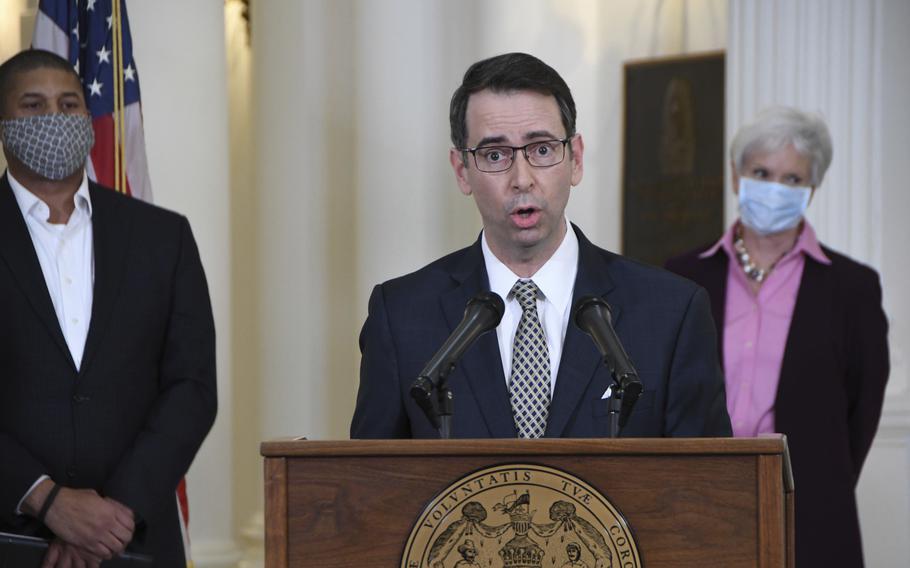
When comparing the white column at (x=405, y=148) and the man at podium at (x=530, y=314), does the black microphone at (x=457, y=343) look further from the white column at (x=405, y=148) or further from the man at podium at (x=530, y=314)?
the white column at (x=405, y=148)

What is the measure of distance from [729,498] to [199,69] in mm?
3901

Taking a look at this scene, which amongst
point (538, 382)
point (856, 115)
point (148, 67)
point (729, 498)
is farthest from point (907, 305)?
point (729, 498)

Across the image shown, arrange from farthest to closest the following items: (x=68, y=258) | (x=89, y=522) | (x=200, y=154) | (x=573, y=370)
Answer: (x=200, y=154), (x=68, y=258), (x=89, y=522), (x=573, y=370)

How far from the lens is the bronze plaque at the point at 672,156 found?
712 cm

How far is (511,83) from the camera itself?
297 centimetres

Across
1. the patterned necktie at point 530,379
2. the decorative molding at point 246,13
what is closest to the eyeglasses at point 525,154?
the patterned necktie at point 530,379

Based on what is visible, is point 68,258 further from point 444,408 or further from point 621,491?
point 621,491

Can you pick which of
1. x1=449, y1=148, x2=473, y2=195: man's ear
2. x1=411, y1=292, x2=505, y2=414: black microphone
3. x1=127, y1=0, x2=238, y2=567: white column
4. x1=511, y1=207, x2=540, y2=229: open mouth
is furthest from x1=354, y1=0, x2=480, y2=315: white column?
x1=411, y1=292, x2=505, y2=414: black microphone

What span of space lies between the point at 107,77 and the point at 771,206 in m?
2.36

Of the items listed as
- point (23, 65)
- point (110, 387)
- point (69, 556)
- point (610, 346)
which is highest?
point (23, 65)

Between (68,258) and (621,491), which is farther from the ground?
(68,258)

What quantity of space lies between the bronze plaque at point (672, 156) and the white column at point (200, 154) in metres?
2.46

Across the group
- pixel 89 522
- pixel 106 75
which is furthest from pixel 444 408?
pixel 106 75

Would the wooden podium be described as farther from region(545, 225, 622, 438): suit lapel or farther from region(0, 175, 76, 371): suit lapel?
region(0, 175, 76, 371): suit lapel
